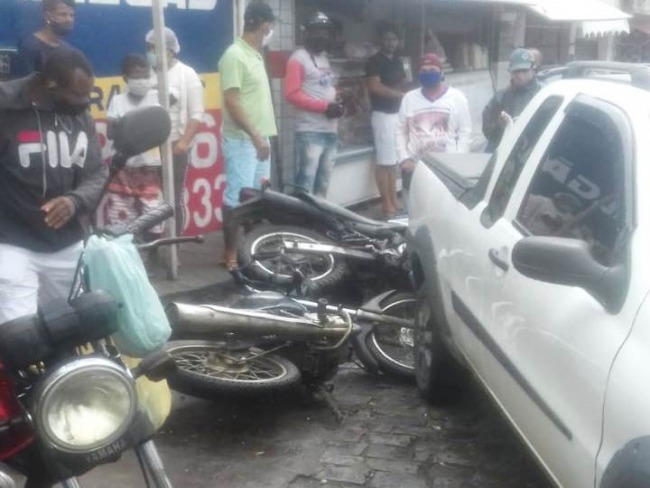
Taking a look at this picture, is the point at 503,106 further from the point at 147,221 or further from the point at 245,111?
the point at 147,221

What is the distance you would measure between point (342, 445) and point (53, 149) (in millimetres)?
1981

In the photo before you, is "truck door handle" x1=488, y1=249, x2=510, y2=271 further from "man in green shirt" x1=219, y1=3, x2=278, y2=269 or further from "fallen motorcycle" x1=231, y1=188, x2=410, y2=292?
"man in green shirt" x1=219, y1=3, x2=278, y2=269

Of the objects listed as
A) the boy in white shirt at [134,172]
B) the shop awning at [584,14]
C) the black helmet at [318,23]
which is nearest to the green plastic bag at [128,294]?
the boy in white shirt at [134,172]

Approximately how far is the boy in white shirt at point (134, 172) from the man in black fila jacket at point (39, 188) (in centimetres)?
302

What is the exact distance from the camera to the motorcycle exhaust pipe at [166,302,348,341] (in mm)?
4684

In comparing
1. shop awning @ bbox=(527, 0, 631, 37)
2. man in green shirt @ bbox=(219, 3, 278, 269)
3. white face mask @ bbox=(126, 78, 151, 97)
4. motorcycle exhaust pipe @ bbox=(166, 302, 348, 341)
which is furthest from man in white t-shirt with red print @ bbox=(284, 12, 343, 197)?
shop awning @ bbox=(527, 0, 631, 37)

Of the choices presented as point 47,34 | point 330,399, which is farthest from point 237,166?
point 330,399

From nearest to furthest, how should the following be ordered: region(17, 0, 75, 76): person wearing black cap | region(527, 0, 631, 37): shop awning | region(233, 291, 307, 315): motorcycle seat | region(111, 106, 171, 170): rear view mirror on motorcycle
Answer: region(111, 106, 171, 170): rear view mirror on motorcycle
region(233, 291, 307, 315): motorcycle seat
region(17, 0, 75, 76): person wearing black cap
region(527, 0, 631, 37): shop awning

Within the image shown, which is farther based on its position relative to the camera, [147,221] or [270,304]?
[270,304]

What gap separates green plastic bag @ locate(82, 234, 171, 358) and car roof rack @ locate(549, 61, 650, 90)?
7.00 ft

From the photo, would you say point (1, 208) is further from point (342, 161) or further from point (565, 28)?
point (565, 28)

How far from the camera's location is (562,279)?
3.07 meters

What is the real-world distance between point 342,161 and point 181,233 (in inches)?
115

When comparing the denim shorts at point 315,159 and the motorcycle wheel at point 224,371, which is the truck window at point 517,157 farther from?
the denim shorts at point 315,159
